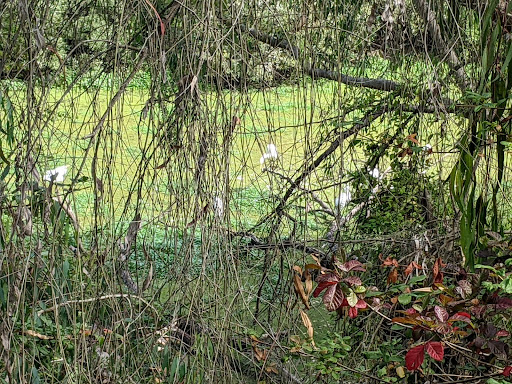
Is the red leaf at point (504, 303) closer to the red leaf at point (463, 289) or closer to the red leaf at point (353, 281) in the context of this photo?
the red leaf at point (463, 289)

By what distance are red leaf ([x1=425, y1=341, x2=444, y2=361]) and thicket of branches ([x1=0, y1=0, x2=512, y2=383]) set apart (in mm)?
146

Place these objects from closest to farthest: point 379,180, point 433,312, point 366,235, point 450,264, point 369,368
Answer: point 433,312 < point 450,264 < point 369,368 < point 379,180 < point 366,235

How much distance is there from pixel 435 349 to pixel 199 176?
0.75 metres

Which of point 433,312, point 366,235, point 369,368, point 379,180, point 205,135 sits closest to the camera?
point 205,135

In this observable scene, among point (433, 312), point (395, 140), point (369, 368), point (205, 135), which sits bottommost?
point (369, 368)

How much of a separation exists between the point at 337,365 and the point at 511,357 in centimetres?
45

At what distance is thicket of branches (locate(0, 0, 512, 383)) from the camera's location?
1312mm

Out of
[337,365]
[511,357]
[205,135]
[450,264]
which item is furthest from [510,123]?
[205,135]

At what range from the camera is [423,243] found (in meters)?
2.25

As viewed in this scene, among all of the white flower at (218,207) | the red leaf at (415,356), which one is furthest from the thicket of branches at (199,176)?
the red leaf at (415,356)

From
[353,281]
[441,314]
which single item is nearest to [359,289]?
[353,281]

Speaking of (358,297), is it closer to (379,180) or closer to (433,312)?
(433,312)

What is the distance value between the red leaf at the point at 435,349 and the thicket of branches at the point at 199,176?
0.48ft

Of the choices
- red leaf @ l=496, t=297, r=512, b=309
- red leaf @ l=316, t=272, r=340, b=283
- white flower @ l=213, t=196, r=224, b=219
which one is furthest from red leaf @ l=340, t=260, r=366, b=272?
white flower @ l=213, t=196, r=224, b=219
